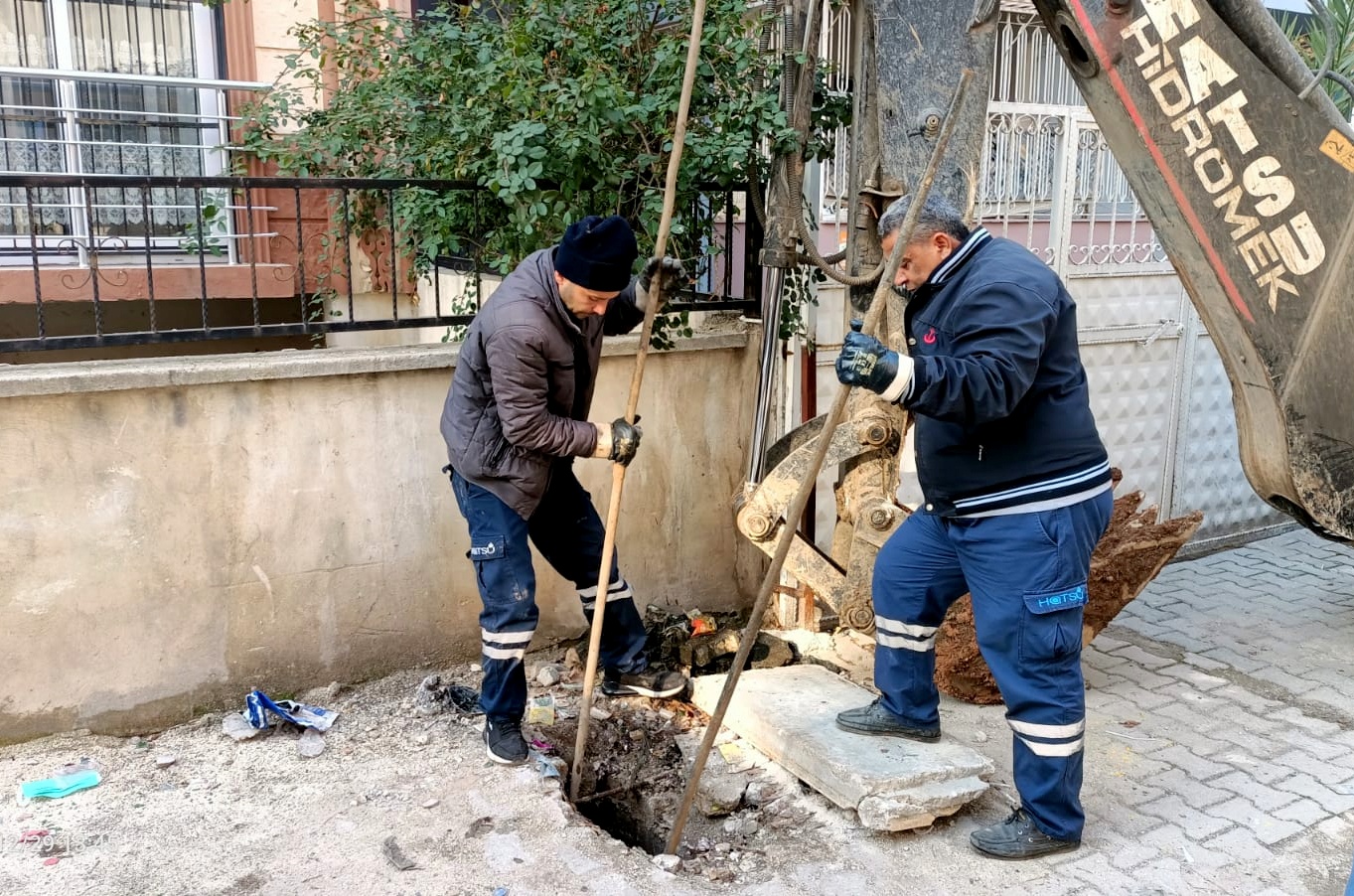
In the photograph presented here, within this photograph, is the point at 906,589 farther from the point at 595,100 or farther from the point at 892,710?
the point at 595,100

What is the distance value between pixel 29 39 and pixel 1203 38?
697 cm

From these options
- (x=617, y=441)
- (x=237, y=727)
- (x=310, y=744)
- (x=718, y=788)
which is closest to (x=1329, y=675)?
(x=718, y=788)

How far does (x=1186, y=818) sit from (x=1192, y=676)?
1410 millimetres

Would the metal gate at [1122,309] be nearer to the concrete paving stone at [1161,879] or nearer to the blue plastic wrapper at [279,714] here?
the concrete paving stone at [1161,879]

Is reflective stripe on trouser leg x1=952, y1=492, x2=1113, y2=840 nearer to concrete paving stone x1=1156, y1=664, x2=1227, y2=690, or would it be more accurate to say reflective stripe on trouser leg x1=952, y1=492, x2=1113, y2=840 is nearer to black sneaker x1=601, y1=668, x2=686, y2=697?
black sneaker x1=601, y1=668, x2=686, y2=697

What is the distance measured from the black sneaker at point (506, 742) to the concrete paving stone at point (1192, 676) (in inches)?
113

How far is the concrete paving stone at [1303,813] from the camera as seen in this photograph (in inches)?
148

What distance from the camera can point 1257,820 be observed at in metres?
3.75

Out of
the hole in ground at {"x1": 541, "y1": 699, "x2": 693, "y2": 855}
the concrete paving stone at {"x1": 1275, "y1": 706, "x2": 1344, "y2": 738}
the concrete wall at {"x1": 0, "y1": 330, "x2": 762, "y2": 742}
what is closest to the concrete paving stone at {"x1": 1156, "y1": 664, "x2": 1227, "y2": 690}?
the concrete paving stone at {"x1": 1275, "y1": 706, "x2": 1344, "y2": 738}

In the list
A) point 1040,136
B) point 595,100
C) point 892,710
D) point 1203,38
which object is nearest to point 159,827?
point 892,710

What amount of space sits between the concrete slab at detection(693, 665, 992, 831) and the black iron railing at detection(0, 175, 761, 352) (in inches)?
74.1

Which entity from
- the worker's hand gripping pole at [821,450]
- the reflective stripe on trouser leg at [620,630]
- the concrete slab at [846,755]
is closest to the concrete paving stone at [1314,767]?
the concrete slab at [846,755]

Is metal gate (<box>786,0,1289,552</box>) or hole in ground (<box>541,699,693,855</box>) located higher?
metal gate (<box>786,0,1289,552</box>)

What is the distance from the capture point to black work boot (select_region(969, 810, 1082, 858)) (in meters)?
3.46
